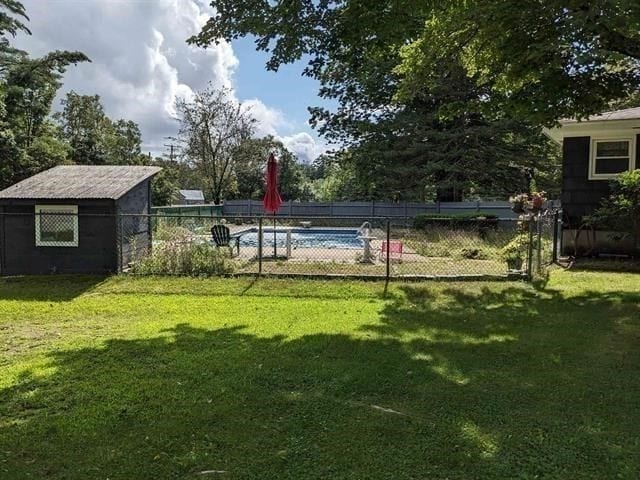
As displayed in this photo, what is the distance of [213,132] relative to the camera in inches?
1240

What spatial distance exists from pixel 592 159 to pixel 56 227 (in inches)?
443

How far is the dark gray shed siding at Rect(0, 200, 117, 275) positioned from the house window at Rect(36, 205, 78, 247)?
77mm

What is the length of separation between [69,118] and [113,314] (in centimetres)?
4027

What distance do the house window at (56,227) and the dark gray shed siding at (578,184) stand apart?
1041 cm

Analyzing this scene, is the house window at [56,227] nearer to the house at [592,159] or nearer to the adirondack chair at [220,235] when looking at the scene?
the adirondack chair at [220,235]

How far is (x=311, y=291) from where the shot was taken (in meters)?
8.15

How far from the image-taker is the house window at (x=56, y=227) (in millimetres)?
9367

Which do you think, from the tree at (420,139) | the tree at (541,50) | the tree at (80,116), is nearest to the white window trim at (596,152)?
the tree at (541,50)

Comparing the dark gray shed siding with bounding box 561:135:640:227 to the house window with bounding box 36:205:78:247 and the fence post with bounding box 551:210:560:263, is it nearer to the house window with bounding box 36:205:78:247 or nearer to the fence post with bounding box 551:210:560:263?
the fence post with bounding box 551:210:560:263

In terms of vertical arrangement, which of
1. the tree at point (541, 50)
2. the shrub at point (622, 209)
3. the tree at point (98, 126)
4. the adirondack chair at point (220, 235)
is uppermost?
the tree at point (98, 126)

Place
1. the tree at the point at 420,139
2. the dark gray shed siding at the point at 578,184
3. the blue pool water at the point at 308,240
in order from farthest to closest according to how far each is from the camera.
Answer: the tree at the point at 420,139
the blue pool water at the point at 308,240
the dark gray shed siding at the point at 578,184

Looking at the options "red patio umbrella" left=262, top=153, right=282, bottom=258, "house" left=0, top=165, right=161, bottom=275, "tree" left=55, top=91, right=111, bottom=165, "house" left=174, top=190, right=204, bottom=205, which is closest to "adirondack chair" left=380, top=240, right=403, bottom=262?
"red patio umbrella" left=262, top=153, right=282, bottom=258

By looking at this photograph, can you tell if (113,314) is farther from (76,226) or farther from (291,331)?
(76,226)

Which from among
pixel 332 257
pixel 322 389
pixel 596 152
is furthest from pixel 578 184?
pixel 322 389
